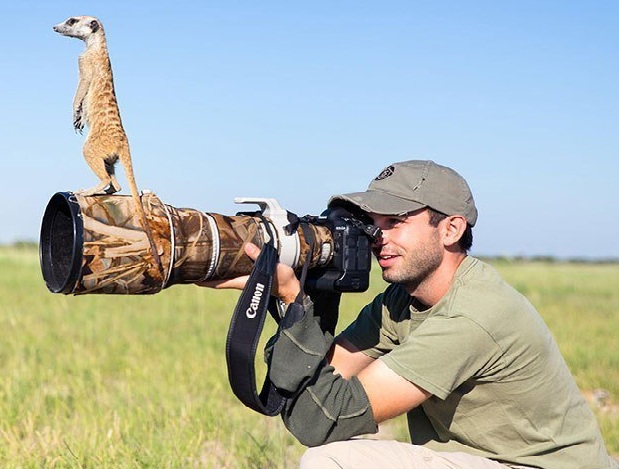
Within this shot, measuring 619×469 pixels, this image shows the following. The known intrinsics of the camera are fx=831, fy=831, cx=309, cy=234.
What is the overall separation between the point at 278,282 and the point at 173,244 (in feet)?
1.25

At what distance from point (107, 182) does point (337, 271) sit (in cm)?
81

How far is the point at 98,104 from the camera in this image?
254 cm

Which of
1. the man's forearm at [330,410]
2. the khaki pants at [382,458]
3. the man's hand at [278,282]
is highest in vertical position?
the man's hand at [278,282]

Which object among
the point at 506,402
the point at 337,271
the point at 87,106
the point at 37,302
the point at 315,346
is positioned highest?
the point at 87,106

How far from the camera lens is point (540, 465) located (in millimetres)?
2736

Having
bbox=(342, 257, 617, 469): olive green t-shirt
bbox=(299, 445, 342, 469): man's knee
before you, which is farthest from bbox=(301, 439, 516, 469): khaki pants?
bbox=(342, 257, 617, 469): olive green t-shirt

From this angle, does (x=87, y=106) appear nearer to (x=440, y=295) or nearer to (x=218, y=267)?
(x=218, y=267)

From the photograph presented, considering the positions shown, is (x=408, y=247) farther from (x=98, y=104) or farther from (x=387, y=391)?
(x=98, y=104)

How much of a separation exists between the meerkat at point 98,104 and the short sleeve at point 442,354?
992 mm

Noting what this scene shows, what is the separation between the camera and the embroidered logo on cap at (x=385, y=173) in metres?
2.83

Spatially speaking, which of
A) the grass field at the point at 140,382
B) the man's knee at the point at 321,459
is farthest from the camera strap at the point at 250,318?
the grass field at the point at 140,382

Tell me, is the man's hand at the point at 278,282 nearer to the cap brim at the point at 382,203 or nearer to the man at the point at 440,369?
the man at the point at 440,369

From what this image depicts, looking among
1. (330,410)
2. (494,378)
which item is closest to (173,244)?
(330,410)

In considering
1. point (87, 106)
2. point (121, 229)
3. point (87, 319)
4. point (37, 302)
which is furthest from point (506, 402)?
point (37, 302)
